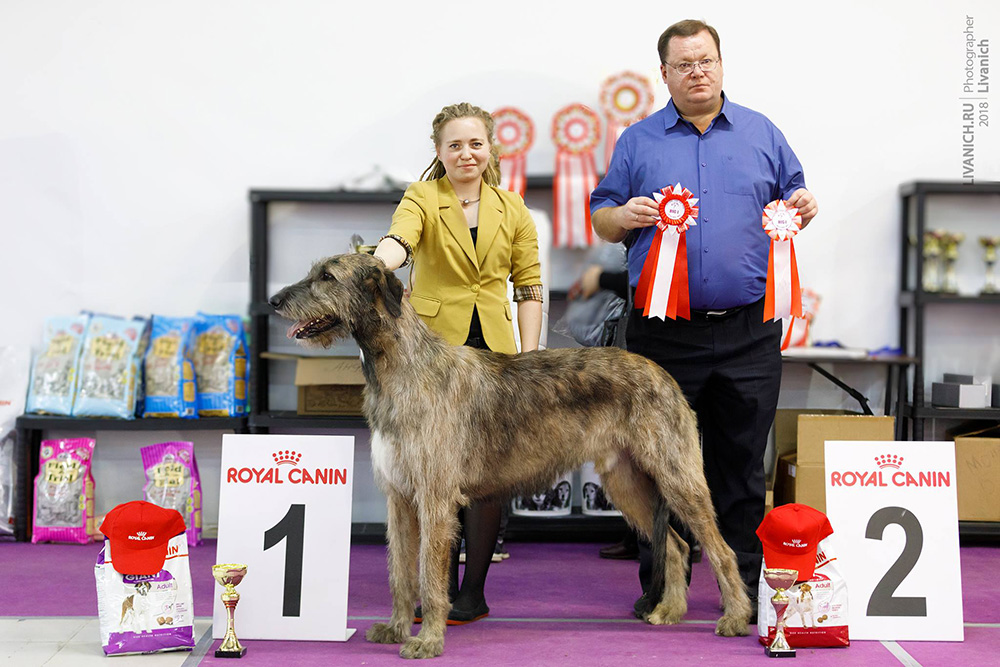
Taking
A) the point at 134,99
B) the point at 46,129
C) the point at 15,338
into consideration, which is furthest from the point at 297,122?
the point at 15,338

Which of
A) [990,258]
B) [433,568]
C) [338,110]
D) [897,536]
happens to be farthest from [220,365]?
[990,258]

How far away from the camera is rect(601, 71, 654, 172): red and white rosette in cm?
462

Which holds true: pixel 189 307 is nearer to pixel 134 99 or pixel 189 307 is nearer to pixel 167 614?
pixel 134 99

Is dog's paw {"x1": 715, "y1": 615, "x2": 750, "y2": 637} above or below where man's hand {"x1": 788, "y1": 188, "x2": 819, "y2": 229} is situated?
below

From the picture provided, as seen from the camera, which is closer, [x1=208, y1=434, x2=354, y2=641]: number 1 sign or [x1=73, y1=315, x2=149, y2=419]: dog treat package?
[x1=208, y1=434, x2=354, y2=641]: number 1 sign

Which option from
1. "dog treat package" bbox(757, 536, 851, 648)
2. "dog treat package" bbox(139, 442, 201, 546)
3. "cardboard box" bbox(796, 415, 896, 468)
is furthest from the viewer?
"dog treat package" bbox(139, 442, 201, 546)

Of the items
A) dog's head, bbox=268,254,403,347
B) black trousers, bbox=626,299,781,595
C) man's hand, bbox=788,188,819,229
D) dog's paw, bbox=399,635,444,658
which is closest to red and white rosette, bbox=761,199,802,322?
man's hand, bbox=788,188,819,229

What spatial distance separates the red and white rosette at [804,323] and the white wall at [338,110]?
11 centimetres

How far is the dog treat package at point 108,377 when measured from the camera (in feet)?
15.1

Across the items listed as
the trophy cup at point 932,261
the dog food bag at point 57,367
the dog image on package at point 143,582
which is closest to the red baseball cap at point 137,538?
the dog image on package at point 143,582

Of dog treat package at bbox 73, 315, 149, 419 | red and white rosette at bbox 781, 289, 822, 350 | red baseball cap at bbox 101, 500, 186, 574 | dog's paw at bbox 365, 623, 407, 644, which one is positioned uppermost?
red and white rosette at bbox 781, 289, 822, 350

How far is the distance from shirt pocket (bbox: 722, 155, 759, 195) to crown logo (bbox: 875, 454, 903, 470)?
39.1 inches

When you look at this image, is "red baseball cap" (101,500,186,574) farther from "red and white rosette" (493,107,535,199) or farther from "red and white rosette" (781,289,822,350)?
"red and white rosette" (781,289,822,350)

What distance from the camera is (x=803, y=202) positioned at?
10.6 ft
